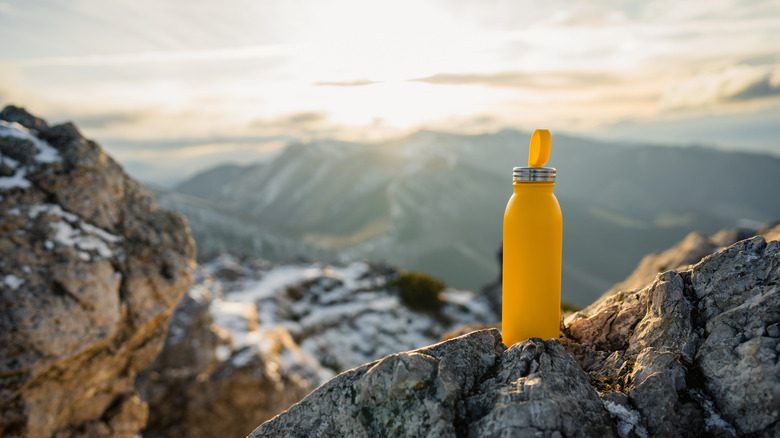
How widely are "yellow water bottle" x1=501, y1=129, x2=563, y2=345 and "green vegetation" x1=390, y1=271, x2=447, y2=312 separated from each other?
38.4 metres

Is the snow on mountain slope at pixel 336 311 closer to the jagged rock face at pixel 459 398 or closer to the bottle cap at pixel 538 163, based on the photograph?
the jagged rock face at pixel 459 398

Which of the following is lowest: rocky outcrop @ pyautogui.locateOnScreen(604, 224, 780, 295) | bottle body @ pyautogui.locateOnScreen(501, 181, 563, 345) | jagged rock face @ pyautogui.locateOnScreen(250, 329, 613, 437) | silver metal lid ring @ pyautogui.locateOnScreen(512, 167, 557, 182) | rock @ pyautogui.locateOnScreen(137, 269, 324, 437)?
rock @ pyautogui.locateOnScreen(137, 269, 324, 437)

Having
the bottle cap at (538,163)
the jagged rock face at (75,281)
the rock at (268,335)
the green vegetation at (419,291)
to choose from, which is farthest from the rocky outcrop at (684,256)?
the green vegetation at (419,291)

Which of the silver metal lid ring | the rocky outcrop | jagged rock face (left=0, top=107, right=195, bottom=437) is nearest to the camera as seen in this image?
the silver metal lid ring

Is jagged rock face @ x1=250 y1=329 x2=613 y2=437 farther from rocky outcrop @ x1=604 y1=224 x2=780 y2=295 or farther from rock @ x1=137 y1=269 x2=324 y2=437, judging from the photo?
rock @ x1=137 y1=269 x2=324 y2=437

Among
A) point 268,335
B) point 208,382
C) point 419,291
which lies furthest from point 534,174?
point 419,291

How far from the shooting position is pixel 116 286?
10.3 m

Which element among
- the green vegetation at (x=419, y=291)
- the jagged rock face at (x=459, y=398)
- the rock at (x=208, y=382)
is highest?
the jagged rock face at (x=459, y=398)

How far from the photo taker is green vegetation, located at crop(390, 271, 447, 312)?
4319cm

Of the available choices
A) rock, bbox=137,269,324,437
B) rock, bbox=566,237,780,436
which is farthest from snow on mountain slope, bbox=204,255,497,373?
rock, bbox=566,237,780,436

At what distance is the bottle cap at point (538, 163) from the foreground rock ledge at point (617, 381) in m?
1.67

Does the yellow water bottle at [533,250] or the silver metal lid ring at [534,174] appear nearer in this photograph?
the silver metal lid ring at [534,174]

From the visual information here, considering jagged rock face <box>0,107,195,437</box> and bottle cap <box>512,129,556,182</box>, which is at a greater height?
bottle cap <box>512,129,556,182</box>

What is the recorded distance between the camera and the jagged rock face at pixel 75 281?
899cm
